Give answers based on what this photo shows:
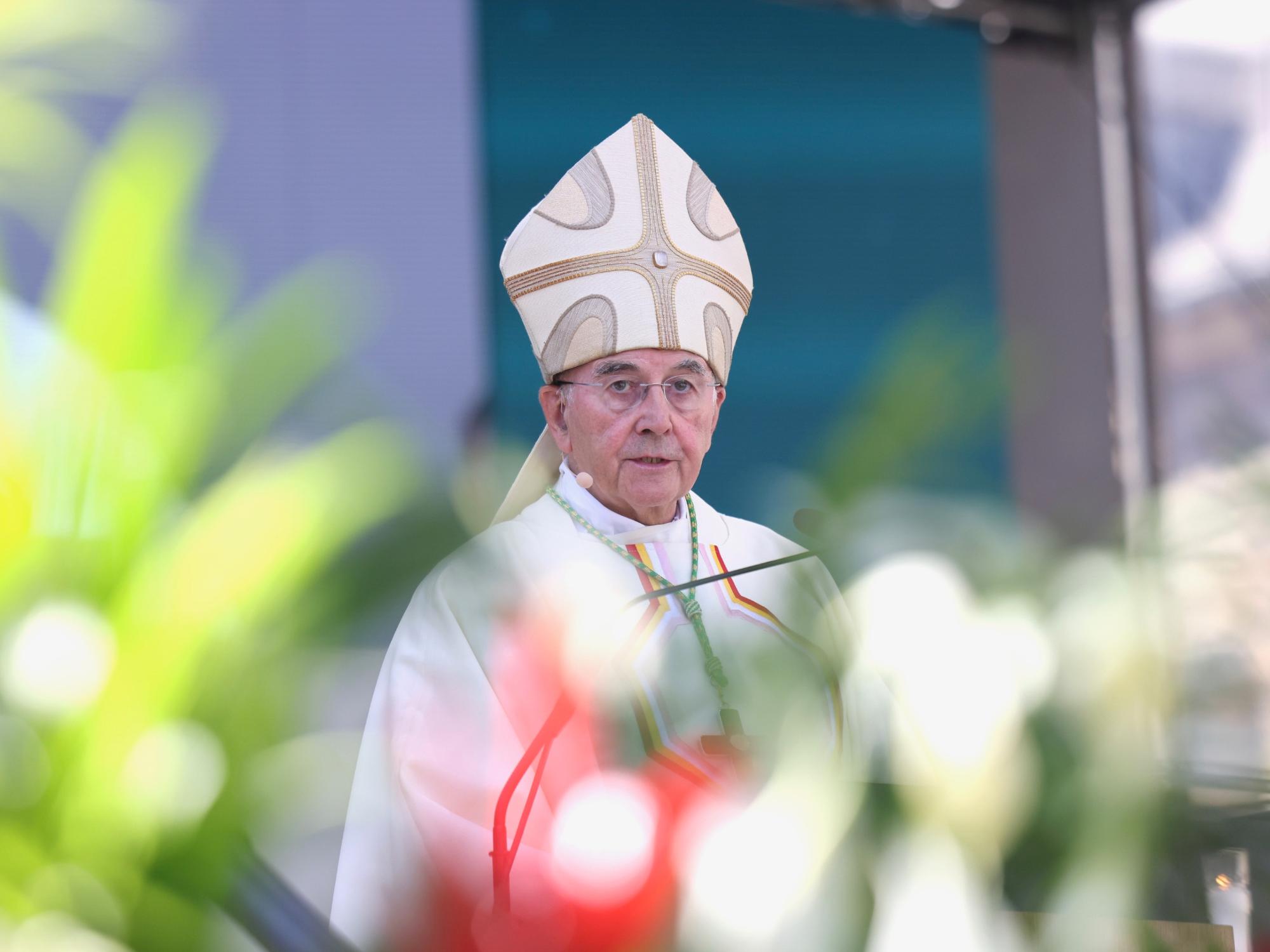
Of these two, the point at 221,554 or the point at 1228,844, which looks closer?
the point at 221,554

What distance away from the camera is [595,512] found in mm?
1971

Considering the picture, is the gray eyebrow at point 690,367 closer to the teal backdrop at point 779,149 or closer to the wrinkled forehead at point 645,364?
the wrinkled forehead at point 645,364

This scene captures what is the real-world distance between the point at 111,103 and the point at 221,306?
144mm

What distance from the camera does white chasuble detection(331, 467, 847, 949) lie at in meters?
0.25

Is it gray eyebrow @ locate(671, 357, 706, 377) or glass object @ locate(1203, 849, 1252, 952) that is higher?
gray eyebrow @ locate(671, 357, 706, 377)

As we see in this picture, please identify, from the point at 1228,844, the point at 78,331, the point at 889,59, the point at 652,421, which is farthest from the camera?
the point at 889,59

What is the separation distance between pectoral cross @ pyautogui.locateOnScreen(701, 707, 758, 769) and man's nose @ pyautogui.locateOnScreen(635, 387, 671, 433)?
5.31 feet

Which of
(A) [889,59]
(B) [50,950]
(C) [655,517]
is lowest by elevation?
(B) [50,950]

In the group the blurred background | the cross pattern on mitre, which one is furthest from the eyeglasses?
the blurred background

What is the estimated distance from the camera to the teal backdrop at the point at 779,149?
12.6 ft

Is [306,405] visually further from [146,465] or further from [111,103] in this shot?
[111,103]

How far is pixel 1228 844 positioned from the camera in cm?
31

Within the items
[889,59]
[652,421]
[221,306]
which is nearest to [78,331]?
[221,306]

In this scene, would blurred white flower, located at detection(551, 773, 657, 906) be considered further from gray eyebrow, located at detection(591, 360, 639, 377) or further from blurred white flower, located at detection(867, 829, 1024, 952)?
gray eyebrow, located at detection(591, 360, 639, 377)
